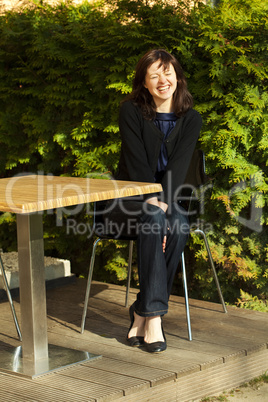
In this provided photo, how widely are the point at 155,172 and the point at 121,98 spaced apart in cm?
121

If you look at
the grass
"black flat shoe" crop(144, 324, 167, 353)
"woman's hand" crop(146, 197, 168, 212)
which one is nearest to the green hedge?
"woman's hand" crop(146, 197, 168, 212)

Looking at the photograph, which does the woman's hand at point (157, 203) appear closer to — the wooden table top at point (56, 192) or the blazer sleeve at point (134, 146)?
the blazer sleeve at point (134, 146)

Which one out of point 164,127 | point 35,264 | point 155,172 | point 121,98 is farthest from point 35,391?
point 121,98

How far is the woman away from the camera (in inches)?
120

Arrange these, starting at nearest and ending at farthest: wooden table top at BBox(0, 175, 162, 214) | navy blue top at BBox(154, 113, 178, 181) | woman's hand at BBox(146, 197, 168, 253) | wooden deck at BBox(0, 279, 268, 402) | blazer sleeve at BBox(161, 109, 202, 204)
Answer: wooden table top at BBox(0, 175, 162, 214) → wooden deck at BBox(0, 279, 268, 402) → woman's hand at BBox(146, 197, 168, 253) → blazer sleeve at BBox(161, 109, 202, 204) → navy blue top at BBox(154, 113, 178, 181)

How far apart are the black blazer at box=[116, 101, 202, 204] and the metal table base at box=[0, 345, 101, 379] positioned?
0.98m

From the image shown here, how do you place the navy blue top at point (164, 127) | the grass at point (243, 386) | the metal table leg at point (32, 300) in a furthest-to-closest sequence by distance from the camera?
the navy blue top at point (164, 127), the grass at point (243, 386), the metal table leg at point (32, 300)

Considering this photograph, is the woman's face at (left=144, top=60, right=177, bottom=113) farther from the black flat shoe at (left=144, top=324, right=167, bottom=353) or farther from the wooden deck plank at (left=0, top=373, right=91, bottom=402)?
the wooden deck plank at (left=0, top=373, right=91, bottom=402)

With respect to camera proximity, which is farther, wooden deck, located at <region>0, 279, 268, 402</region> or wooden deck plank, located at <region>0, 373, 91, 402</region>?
wooden deck, located at <region>0, 279, 268, 402</region>

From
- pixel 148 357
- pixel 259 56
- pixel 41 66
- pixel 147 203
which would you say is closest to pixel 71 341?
pixel 148 357

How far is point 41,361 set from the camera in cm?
282

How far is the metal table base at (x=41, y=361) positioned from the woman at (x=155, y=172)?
347 millimetres

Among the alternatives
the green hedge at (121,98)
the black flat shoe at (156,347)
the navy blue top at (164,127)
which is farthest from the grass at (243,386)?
Result: the navy blue top at (164,127)

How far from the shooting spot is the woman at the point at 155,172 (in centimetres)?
304
